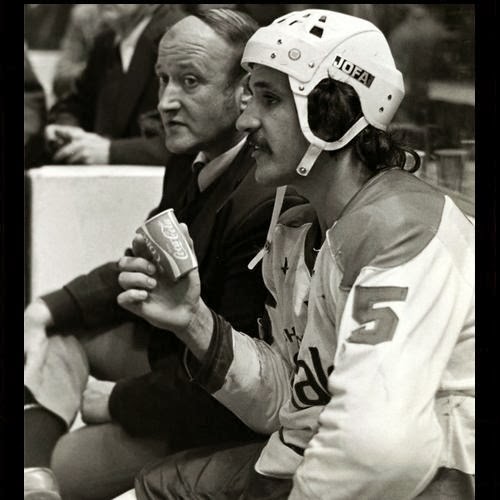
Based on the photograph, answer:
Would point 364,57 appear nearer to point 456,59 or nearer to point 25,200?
point 456,59

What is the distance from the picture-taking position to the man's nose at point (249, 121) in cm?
144

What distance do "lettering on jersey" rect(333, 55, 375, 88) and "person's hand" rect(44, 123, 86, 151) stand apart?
21.5 inches

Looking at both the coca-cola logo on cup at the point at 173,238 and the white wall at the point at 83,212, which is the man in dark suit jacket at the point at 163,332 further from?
the coca-cola logo on cup at the point at 173,238

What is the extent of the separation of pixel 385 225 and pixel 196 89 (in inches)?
18.7

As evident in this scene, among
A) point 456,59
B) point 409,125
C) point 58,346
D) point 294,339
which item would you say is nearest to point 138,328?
point 58,346

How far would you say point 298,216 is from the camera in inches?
60.4

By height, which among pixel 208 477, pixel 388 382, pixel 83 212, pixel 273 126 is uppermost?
pixel 273 126

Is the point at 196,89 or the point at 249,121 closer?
the point at 249,121

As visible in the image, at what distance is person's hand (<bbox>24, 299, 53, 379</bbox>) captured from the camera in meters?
1.66

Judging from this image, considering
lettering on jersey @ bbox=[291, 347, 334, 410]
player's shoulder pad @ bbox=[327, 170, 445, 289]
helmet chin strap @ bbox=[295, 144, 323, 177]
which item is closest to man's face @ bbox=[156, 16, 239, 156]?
helmet chin strap @ bbox=[295, 144, 323, 177]

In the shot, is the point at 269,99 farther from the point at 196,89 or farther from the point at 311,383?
the point at 311,383

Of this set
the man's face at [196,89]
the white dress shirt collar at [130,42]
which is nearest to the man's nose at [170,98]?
the man's face at [196,89]

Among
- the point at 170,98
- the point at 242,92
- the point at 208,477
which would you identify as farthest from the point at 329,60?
the point at 208,477

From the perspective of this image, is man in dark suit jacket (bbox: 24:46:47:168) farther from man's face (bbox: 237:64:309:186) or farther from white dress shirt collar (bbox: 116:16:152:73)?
man's face (bbox: 237:64:309:186)
